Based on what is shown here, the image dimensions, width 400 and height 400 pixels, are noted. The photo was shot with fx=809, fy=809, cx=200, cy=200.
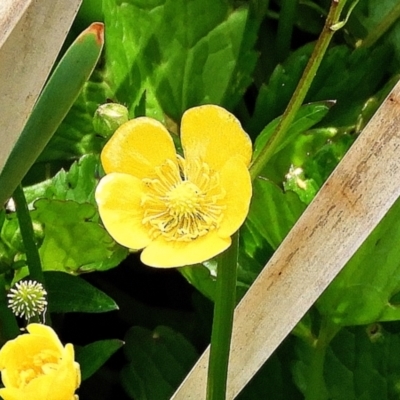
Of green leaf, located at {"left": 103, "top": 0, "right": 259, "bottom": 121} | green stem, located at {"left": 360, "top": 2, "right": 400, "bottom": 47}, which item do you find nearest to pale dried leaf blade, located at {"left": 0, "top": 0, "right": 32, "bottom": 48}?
green leaf, located at {"left": 103, "top": 0, "right": 259, "bottom": 121}

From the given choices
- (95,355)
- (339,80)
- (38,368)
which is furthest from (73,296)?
(339,80)

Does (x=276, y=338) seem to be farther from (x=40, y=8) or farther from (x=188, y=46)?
(x=188, y=46)

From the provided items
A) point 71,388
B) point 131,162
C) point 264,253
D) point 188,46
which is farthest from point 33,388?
point 188,46

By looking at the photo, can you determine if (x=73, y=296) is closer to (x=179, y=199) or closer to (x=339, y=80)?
(x=179, y=199)

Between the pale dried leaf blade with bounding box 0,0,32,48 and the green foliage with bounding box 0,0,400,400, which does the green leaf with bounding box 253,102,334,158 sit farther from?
the pale dried leaf blade with bounding box 0,0,32,48

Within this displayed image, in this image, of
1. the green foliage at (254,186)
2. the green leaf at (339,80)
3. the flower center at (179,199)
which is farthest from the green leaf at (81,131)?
the flower center at (179,199)
